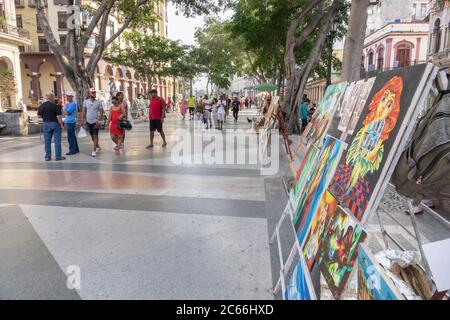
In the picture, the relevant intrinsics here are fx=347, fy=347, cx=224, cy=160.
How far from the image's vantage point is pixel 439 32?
31.0 m

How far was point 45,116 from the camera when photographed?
27.7 feet

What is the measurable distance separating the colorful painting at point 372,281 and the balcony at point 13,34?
110 ft

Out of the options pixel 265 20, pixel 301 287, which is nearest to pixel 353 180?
pixel 301 287

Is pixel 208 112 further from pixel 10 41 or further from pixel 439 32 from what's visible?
pixel 439 32

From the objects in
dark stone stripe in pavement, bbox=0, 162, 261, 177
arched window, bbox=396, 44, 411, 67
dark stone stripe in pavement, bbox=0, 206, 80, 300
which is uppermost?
arched window, bbox=396, 44, 411, 67

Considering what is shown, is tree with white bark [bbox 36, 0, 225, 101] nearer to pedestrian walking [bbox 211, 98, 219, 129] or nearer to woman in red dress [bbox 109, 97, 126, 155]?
pedestrian walking [bbox 211, 98, 219, 129]

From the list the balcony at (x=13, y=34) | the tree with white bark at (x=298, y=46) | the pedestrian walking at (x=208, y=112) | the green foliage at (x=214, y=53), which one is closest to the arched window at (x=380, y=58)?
the green foliage at (x=214, y=53)

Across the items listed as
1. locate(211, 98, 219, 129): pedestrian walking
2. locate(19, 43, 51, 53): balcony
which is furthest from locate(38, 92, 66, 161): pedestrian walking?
locate(19, 43, 51, 53): balcony

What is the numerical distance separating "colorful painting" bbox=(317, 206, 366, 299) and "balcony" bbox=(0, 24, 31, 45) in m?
33.3

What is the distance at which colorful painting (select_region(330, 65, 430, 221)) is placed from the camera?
189cm
